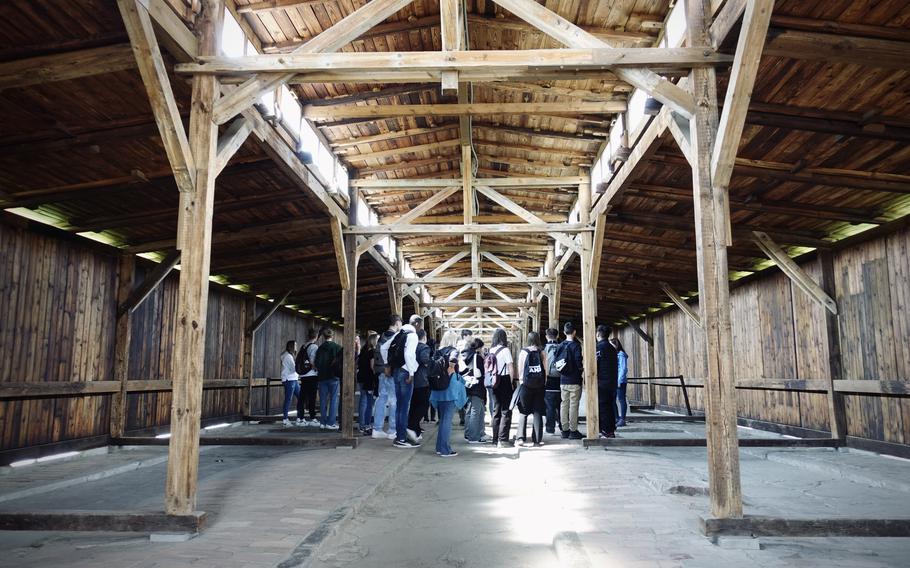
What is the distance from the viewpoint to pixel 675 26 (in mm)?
7355

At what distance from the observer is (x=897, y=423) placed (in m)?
8.27

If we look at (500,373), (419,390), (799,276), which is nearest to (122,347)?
(419,390)

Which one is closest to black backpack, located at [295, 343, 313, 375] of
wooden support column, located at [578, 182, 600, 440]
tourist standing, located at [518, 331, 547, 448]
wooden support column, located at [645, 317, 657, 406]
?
tourist standing, located at [518, 331, 547, 448]

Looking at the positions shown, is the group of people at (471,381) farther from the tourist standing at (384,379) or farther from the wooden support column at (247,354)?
the wooden support column at (247,354)

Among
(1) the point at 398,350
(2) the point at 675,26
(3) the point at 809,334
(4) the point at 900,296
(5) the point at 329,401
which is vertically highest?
(2) the point at 675,26

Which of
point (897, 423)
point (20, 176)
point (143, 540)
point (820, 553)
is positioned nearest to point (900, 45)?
point (820, 553)

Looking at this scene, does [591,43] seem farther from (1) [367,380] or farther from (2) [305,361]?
(2) [305,361]

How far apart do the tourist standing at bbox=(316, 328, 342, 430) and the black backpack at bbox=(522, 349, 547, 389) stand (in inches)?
142

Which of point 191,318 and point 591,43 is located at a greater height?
point 591,43

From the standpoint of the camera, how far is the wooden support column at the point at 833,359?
946 centimetres

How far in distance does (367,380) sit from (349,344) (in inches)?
41.0

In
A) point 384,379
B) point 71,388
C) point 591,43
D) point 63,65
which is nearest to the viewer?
point 63,65

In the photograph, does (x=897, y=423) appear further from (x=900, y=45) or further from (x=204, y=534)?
(x=204, y=534)

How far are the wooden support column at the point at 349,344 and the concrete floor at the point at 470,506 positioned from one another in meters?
0.95
